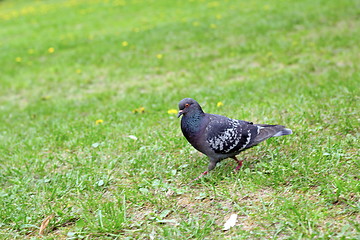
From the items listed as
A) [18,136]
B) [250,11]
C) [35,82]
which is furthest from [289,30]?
[18,136]

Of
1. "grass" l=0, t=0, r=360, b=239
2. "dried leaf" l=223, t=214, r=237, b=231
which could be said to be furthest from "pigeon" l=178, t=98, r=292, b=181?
"dried leaf" l=223, t=214, r=237, b=231

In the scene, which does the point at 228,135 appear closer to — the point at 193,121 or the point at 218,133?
the point at 218,133

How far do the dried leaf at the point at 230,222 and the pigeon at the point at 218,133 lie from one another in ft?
2.28

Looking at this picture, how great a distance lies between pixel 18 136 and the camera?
18.0 feet

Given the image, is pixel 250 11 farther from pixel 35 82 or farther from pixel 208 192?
pixel 208 192

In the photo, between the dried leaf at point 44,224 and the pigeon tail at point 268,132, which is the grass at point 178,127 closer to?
the dried leaf at point 44,224

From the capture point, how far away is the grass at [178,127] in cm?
302

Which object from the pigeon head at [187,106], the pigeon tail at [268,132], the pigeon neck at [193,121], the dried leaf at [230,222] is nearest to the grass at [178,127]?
the dried leaf at [230,222]

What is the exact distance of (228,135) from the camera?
11.4 feet

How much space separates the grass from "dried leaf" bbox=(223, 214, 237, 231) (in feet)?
0.11

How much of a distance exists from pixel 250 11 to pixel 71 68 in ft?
18.9

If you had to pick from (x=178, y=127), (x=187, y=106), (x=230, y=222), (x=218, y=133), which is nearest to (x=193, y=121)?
(x=187, y=106)

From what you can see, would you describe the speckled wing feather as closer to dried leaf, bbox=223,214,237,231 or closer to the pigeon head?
the pigeon head

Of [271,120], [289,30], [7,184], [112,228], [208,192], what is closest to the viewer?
[112,228]
